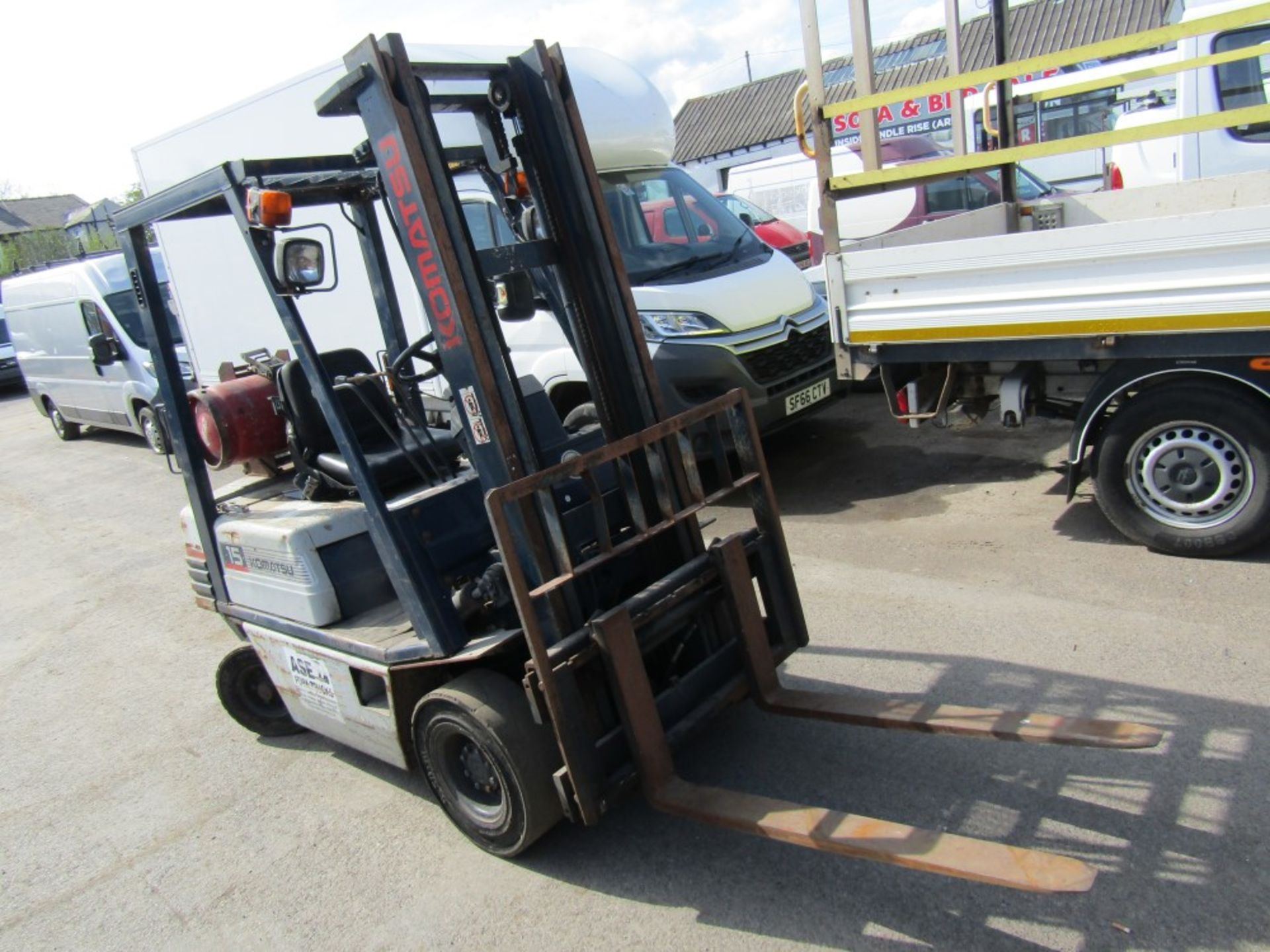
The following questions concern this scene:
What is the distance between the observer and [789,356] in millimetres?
6977

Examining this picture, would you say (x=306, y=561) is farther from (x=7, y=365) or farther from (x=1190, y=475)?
(x=7, y=365)

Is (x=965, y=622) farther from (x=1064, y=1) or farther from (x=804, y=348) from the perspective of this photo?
Answer: (x=1064, y=1)

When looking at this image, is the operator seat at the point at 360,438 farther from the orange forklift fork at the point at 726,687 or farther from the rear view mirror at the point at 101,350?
the rear view mirror at the point at 101,350

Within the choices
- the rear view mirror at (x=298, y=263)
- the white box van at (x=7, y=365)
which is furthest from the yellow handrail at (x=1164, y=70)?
the white box van at (x=7, y=365)

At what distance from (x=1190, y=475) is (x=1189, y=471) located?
25 millimetres

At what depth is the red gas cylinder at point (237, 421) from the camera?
4.19 meters

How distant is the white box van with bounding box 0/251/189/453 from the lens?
11.7 m

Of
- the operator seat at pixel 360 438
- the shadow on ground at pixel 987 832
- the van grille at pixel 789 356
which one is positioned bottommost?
the shadow on ground at pixel 987 832

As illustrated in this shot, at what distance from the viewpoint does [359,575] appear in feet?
12.9

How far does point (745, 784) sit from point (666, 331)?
12.4 ft

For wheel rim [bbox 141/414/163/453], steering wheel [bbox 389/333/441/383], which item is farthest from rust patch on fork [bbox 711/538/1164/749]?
wheel rim [bbox 141/414/163/453]

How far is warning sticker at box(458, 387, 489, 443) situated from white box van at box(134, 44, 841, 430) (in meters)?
2.93

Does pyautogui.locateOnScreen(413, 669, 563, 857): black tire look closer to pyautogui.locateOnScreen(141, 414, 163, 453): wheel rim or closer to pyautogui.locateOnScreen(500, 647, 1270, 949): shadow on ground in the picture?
pyautogui.locateOnScreen(500, 647, 1270, 949): shadow on ground

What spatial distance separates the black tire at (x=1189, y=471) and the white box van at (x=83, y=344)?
9.46 m
